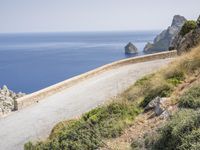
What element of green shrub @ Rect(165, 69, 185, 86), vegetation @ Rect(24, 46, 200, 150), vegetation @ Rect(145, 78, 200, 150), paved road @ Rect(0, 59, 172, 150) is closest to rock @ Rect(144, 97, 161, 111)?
vegetation @ Rect(24, 46, 200, 150)

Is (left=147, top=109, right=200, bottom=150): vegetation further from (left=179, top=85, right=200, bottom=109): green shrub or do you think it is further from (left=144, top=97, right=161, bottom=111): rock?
(left=144, top=97, right=161, bottom=111): rock

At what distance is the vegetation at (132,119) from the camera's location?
7047 mm

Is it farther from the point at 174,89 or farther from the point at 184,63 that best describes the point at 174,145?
the point at 184,63

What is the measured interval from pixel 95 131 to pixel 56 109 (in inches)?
306

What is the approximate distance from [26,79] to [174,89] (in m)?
76.4

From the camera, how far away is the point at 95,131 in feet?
31.3

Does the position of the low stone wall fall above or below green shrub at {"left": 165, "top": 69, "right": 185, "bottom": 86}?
below

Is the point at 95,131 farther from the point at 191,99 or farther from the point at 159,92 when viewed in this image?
the point at 159,92

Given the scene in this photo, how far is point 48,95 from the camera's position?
19984 mm

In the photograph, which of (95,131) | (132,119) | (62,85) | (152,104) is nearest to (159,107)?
(152,104)

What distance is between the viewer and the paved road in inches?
552

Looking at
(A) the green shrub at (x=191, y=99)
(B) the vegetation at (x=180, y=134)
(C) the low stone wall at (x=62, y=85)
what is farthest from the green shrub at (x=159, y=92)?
(C) the low stone wall at (x=62, y=85)

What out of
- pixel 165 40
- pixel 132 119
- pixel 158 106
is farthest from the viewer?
pixel 165 40

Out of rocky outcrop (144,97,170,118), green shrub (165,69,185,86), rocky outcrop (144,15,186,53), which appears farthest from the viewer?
rocky outcrop (144,15,186,53)
